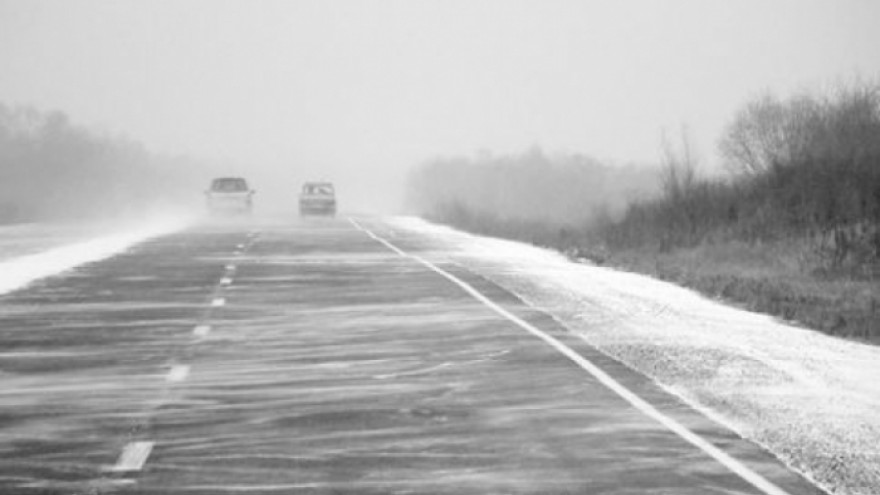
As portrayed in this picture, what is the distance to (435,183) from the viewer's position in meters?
148

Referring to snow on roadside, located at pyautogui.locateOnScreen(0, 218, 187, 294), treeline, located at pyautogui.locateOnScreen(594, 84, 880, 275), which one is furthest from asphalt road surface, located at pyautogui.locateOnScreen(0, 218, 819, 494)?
treeline, located at pyautogui.locateOnScreen(594, 84, 880, 275)

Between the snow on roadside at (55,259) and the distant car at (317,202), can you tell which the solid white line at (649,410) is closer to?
the snow on roadside at (55,259)

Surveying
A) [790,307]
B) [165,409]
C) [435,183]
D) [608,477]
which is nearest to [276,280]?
[790,307]

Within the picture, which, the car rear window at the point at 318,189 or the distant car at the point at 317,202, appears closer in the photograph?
the distant car at the point at 317,202

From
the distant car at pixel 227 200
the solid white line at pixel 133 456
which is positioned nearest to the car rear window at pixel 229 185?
the distant car at pixel 227 200

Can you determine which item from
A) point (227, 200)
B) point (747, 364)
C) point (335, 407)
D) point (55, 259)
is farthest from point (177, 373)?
point (227, 200)

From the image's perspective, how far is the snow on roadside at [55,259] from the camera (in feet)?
93.1

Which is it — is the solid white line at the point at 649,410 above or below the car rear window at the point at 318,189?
above

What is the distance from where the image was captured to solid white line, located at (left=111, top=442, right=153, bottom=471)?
9.63 metres

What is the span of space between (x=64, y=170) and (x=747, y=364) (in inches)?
4116

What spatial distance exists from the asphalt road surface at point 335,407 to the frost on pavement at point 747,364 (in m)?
0.36

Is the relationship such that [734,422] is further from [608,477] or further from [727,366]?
[727,366]

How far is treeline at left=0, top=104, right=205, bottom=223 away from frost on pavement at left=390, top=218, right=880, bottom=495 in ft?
249

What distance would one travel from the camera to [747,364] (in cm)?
1530
